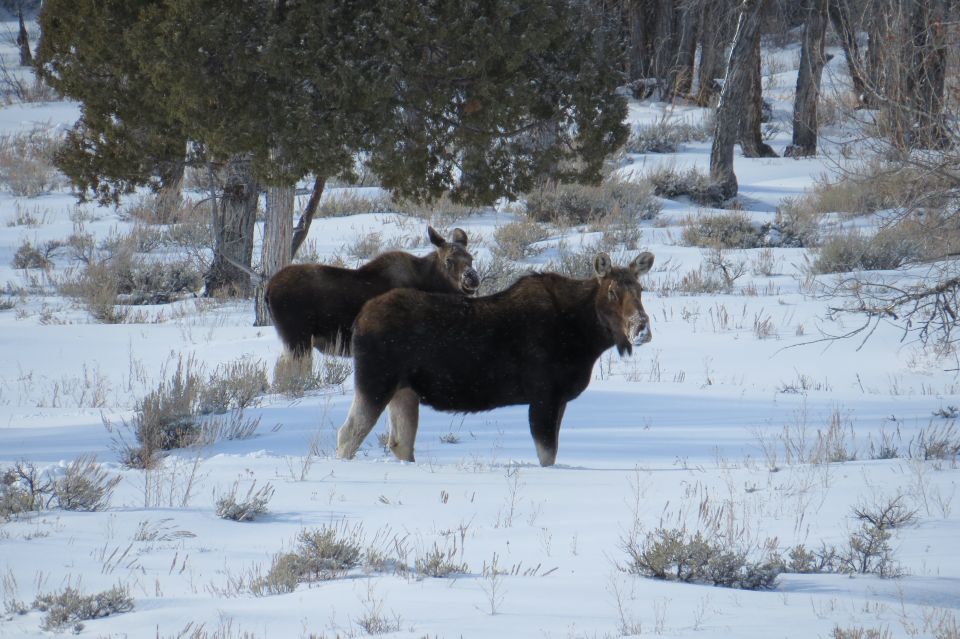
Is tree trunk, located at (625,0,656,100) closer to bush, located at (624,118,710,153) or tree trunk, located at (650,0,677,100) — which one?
tree trunk, located at (650,0,677,100)

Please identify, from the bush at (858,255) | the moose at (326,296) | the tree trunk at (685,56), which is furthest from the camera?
the tree trunk at (685,56)

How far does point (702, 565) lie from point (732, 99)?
19.5 metres

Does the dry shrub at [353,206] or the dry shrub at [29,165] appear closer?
the dry shrub at [353,206]

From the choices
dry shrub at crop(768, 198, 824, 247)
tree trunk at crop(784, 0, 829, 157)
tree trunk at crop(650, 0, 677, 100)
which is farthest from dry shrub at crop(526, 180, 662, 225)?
tree trunk at crop(650, 0, 677, 100)

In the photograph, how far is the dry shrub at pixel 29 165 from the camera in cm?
2692

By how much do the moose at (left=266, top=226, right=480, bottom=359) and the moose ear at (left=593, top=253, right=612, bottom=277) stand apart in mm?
3408

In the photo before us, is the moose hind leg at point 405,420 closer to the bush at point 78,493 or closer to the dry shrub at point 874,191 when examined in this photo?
the bush at point 78,493

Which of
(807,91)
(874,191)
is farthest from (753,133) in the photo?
(874,191)

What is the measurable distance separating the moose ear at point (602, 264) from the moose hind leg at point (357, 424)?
2042 mm

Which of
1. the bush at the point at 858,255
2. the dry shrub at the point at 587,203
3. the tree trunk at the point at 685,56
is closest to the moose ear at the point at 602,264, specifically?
the bush at the point at 858,255

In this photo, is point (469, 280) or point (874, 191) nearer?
point (469, 280)

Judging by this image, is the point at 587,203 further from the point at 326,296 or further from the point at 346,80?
the point at 326,296

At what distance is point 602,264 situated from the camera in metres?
8.91

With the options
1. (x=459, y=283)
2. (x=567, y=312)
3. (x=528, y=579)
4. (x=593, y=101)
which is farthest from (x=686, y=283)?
(x=528, y=579)
